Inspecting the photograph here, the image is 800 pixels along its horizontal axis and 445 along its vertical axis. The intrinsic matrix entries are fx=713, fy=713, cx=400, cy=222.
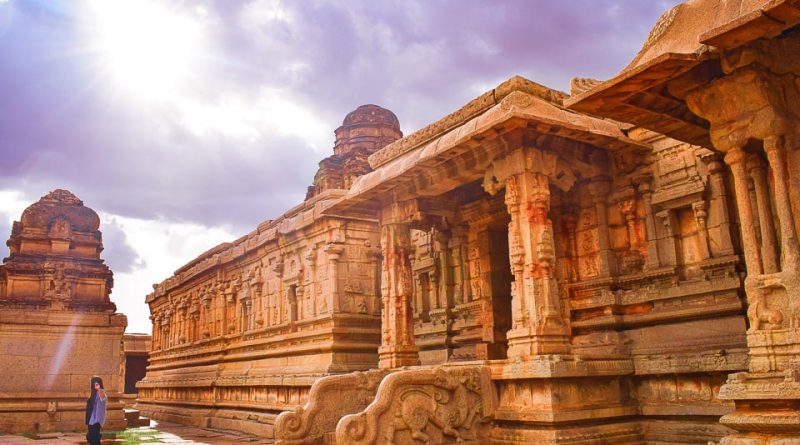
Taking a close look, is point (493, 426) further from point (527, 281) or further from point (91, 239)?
point (91, 239)

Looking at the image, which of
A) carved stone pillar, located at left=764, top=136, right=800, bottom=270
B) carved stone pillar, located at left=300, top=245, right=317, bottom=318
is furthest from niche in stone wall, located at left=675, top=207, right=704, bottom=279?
carved stone pillar, located at left=300, top=245, right=317, bottom=318

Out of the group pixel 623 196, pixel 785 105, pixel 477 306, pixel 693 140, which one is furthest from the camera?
pixel 477 306

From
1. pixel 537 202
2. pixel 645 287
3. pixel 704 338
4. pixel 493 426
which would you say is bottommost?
pixel 493 426

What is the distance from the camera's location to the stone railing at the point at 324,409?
957 centimetres

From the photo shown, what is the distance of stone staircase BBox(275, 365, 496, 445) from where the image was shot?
8.54 meters

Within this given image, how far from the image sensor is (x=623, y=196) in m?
10.2

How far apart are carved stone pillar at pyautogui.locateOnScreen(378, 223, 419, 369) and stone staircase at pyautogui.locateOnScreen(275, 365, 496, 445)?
181 cm

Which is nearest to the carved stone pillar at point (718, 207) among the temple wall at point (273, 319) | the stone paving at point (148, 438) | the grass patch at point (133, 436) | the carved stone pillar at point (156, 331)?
the temple wall at point (273, 319)

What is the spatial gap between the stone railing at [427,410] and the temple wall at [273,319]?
5485mm

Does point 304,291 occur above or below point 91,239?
below

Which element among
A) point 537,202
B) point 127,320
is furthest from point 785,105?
point 127,320

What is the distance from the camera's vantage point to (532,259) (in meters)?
9.23

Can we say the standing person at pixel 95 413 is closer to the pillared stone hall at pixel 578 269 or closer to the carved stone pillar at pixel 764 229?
the pillared stone hall at pixel 578 269

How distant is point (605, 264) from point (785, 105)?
4190mm
